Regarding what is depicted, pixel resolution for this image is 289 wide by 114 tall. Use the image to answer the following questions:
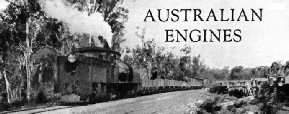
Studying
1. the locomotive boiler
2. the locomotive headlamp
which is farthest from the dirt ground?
the locomotive headlamp

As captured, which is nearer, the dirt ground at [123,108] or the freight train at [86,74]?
the dirt ground at [123,108]

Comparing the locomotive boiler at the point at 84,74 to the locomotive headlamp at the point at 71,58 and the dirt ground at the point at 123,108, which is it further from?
the dirt ground at the point at 123,108

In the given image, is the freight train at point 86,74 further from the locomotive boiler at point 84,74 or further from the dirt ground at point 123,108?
the dirt ground at point 123,108

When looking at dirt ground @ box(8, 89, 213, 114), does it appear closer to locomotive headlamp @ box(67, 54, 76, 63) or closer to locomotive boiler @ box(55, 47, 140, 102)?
locomotive boiler @ box(55, 47, 140, 102)

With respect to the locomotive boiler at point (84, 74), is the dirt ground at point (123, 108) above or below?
below

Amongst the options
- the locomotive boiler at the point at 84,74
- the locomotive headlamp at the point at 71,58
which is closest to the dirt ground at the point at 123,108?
the locomotive boiler at the point at 84,74

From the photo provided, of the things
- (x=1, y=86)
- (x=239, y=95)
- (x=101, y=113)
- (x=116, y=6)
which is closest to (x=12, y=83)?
(x=1, y=86)

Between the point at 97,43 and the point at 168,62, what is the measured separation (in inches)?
1494

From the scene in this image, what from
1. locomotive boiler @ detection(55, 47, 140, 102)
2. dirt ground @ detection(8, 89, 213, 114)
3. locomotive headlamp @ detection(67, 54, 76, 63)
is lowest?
dirt ground @ detection(8, 89, 213, 114)

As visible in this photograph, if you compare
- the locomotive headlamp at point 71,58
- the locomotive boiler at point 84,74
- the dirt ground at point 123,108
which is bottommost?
the dirt ground at point 123,108

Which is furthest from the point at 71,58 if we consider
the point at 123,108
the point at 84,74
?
the point at 123,108

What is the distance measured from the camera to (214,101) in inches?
507

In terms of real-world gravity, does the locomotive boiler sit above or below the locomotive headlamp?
below

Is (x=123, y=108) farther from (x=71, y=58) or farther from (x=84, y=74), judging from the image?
(x=71, y=58)
